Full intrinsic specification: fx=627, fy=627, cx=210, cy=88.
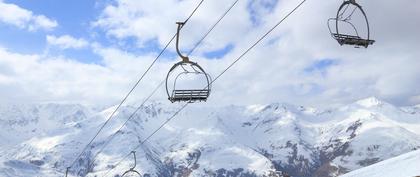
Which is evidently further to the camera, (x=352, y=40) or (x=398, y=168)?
(x=398, y=168)

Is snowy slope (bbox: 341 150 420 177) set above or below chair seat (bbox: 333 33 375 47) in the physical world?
above

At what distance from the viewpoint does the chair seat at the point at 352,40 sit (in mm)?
18562

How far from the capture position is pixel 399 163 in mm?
57062

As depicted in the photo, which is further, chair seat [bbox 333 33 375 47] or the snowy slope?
the snowy slope

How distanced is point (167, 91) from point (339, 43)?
6.84 meters

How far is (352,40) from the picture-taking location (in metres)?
19.0

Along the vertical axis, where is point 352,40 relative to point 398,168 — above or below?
below

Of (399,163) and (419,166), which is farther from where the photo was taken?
(399,163)

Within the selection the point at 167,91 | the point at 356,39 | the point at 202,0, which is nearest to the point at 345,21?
the point at 356,39

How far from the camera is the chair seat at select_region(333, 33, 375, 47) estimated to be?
18562mm

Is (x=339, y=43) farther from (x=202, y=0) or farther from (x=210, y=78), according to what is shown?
(x=210, y=78)

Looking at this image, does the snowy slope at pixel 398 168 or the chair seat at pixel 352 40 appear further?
the snowy slope at pixel 398 168

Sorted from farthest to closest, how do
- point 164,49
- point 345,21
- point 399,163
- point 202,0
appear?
point 399,163 → point 164,49 → point 345,21 → point 202,0

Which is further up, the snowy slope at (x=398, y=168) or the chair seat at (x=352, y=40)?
the snowy slope at (x=398, y=168)
